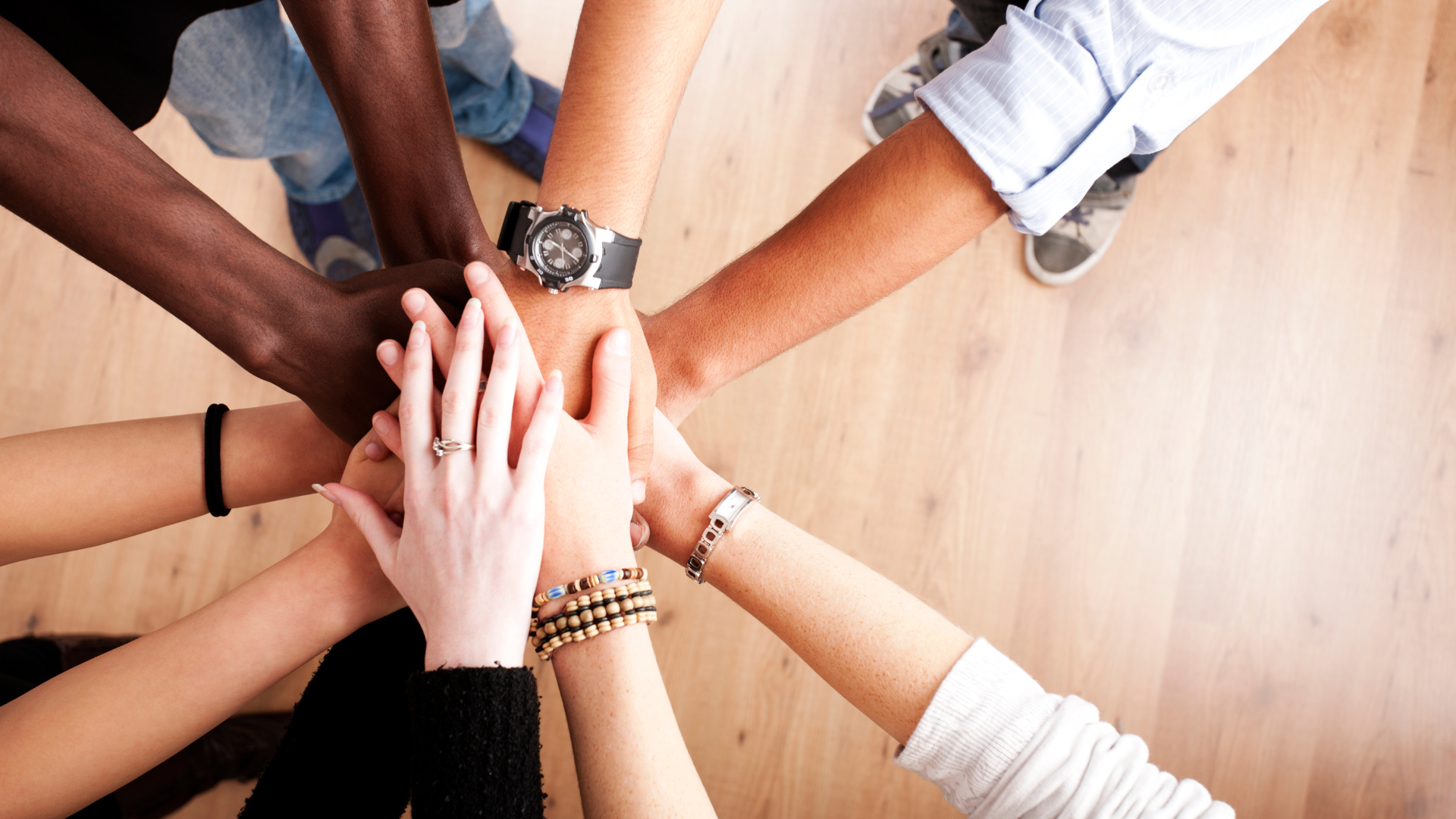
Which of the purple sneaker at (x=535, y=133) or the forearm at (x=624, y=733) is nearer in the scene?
the forearm at (x=624, y=733)

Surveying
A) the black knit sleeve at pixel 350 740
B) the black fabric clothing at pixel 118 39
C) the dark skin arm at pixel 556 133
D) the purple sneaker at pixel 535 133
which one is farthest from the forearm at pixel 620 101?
the purple sneaker at pixel 535 133

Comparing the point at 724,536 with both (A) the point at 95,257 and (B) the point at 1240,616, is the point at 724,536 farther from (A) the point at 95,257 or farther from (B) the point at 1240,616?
(B) the point at 1240,616

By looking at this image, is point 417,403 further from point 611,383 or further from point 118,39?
point 118,39

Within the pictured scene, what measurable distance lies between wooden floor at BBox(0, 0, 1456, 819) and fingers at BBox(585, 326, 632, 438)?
73 cm

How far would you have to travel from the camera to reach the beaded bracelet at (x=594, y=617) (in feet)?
2.66

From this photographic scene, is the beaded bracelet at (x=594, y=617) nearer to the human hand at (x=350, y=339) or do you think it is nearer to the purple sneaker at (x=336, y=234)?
the human hand at (x=350, y=339)

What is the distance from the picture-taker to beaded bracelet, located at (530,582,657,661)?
2.66 feet

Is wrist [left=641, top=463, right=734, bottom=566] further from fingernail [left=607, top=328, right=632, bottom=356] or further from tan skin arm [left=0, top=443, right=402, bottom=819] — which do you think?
tan skin arm [left=0, top=443, right=402, bottom=819]

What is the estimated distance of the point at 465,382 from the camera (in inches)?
32.2

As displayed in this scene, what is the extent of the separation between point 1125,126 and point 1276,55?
4.56 feet

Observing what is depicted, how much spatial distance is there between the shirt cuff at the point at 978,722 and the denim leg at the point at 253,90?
3.98 ft

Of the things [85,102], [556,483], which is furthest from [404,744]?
[85,102]

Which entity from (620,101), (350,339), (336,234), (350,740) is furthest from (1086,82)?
(336,234)

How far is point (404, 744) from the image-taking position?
0.89 meters
